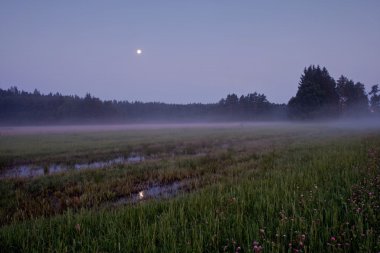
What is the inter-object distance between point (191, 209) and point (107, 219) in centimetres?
160

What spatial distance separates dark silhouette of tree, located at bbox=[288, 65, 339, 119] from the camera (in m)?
66.2

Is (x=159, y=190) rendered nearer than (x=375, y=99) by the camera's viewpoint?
Yes

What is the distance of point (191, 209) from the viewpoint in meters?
4.20

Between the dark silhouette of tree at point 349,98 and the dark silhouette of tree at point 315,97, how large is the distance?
966 centimetres

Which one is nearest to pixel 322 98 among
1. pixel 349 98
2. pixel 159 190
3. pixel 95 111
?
pixel 349 98

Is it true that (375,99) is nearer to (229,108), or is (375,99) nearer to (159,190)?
(229,108)

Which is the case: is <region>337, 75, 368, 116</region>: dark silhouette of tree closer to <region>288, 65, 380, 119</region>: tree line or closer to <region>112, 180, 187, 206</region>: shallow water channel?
<region>288, 65, 380, 119</region>: tree line

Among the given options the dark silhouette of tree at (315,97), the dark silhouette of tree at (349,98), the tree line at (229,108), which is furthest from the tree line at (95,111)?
the dark silhouette of tree at (315,97)

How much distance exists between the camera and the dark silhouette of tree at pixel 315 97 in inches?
2608

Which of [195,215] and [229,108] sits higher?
[229,108]

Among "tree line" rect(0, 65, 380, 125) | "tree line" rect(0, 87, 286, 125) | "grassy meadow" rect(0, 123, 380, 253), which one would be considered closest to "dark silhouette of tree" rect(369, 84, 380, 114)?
"tree line" rect(0, 65, 380, 125)

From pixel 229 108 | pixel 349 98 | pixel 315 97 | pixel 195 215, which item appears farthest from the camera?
pixel 229 108

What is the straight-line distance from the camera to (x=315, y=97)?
66062 mm

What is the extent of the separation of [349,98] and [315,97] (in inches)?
1007
